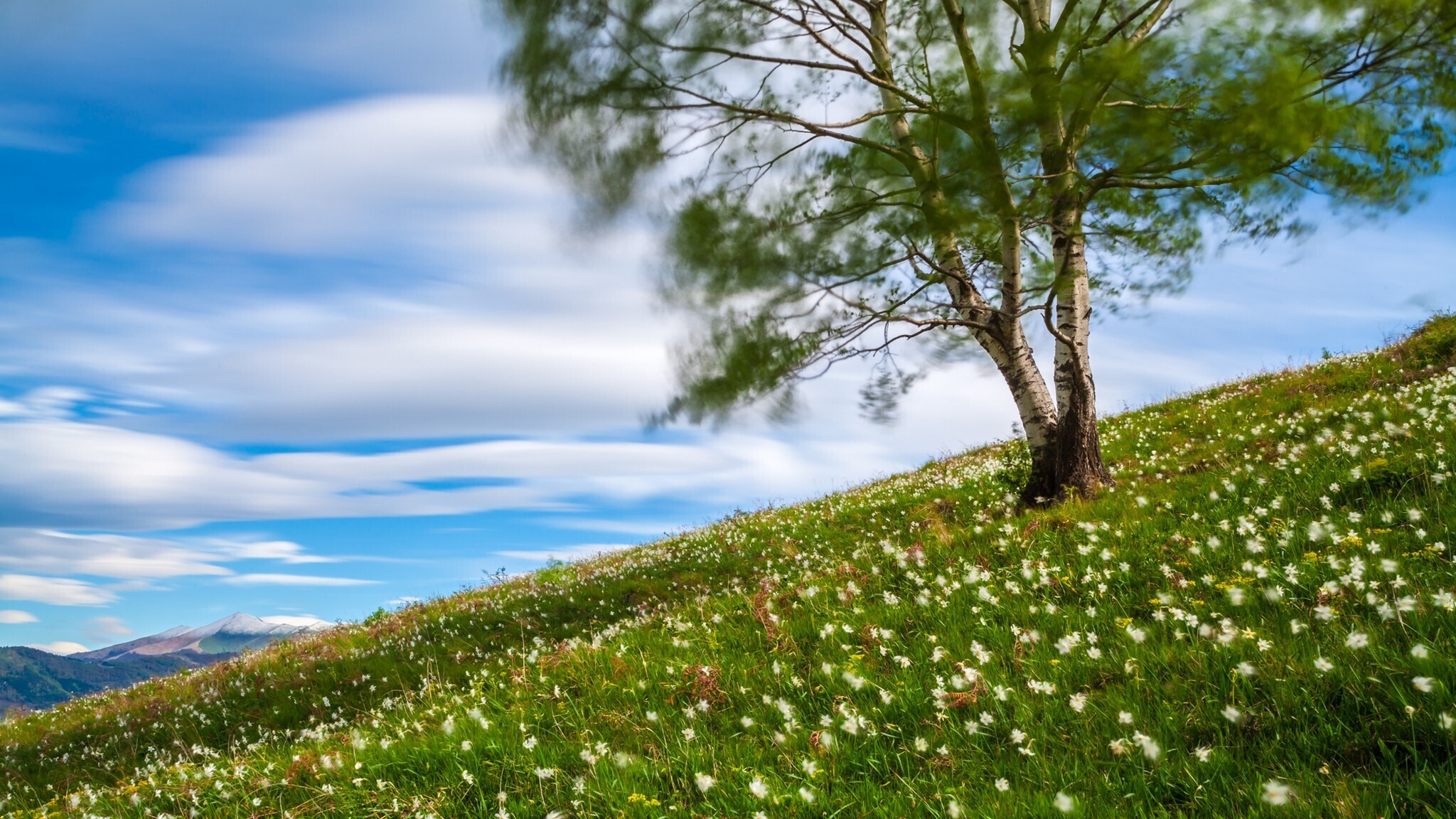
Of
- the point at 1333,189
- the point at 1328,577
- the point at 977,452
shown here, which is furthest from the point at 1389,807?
the point at 977,452

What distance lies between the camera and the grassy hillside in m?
3.54

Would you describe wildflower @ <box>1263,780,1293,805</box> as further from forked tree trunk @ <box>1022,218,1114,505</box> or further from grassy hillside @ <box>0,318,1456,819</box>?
forked tree trunk @ <box>1022,218,1114,505</box>

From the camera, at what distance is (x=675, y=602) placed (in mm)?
10656

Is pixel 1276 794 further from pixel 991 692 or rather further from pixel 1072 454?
pixel 1072 454

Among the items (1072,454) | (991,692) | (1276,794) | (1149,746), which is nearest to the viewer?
(1276,794)

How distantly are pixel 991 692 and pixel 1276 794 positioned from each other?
5.22 feet

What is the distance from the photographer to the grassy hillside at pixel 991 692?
3537mm

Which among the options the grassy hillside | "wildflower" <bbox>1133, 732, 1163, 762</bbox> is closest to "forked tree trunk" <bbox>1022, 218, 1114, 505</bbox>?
the grassy hillside

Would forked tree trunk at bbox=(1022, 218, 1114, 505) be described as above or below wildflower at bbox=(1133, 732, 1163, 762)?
above

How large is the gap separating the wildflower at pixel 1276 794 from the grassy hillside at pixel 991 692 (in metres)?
0.01

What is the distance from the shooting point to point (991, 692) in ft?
14.8

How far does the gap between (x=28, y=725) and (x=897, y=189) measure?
16509 millimetres

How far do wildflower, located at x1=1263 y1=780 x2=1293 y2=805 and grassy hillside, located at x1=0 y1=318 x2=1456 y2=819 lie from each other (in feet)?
0.05

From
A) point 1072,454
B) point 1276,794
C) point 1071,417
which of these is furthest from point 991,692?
point 1071,417
